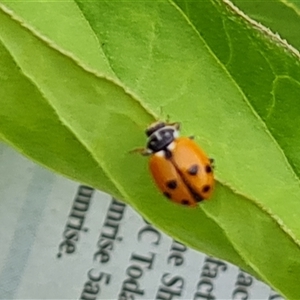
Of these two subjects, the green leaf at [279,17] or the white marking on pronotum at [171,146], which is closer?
the green leaf at [279,17]

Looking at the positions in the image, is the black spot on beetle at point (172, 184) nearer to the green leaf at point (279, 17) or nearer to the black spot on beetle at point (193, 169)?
the black spot on beetle at point (193, 169)

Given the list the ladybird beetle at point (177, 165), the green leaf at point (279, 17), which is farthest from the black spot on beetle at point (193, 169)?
the green leaf at point (279, 17)

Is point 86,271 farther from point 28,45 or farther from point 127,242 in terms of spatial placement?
point 28,45

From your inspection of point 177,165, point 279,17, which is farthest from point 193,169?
point 279,17

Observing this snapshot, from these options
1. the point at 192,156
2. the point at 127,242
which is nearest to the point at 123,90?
the point at 192,156

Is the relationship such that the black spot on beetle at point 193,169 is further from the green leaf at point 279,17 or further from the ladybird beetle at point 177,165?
the green leaf at point 279,17

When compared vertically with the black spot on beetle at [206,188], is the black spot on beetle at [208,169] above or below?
above

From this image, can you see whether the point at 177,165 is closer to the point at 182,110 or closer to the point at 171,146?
the point at 171,146

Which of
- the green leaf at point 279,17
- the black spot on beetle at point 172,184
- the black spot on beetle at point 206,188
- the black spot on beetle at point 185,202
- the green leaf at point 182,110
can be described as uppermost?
the green leaf at point 279,17
